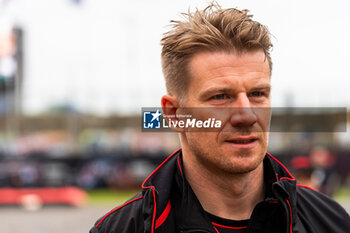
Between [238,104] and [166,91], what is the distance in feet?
1.49

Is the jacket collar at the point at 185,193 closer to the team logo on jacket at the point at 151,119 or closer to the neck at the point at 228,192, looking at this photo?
the neck at the point at 228,192

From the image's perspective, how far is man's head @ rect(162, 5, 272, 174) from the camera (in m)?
1.78

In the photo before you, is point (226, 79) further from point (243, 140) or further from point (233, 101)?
point (243, 140)

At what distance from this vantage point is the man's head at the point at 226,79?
1.78 meters

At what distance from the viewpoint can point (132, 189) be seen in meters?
15.7

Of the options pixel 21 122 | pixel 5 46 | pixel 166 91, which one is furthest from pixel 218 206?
pixel 21 122

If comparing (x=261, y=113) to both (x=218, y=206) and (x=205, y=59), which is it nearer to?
(x=205, y=59)

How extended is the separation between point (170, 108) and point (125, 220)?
0.57m

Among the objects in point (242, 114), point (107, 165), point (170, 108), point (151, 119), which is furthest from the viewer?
point (107, 165)

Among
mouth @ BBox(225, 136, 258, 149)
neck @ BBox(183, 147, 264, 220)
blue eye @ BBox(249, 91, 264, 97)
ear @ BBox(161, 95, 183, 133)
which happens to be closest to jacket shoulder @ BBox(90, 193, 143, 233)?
neck @ BBox(183, 147, 264, 220)

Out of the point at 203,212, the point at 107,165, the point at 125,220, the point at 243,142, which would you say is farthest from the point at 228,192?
the point at 107,165

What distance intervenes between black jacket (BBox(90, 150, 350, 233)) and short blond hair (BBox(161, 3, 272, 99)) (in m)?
Result: 0.46

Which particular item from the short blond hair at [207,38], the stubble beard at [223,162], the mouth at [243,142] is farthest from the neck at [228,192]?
the short blond hair at [207,38]

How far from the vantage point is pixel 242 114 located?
5.80ft
